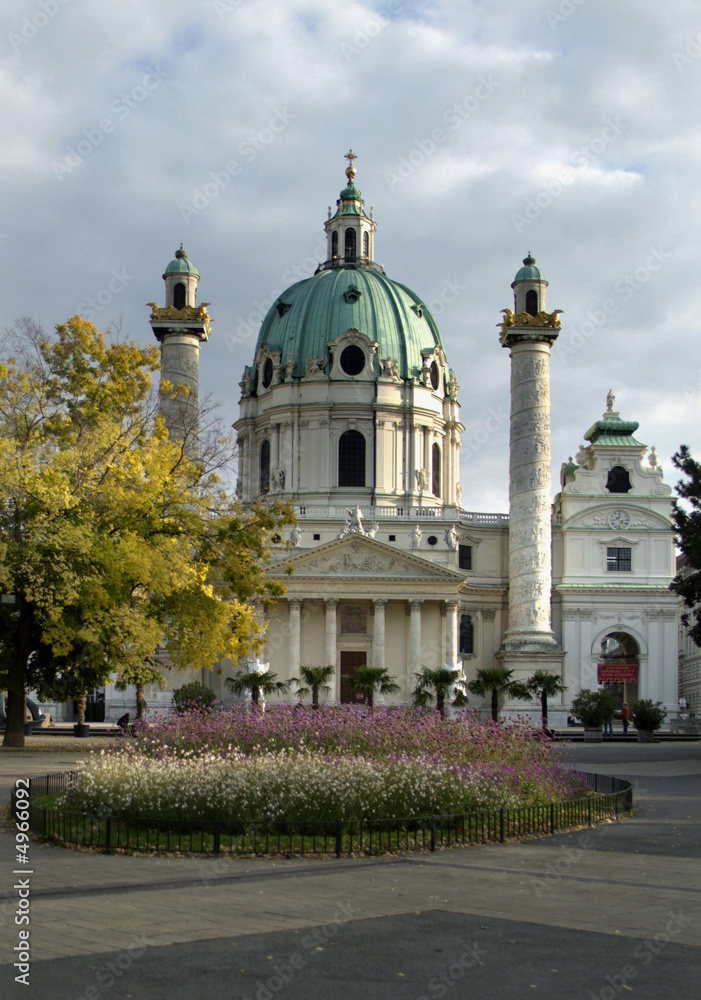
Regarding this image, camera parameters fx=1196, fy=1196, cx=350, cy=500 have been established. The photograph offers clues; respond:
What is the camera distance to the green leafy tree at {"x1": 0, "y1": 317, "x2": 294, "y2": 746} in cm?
3428

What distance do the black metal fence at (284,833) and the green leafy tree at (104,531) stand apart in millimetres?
15984

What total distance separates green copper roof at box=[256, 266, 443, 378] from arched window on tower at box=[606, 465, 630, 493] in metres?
15.5

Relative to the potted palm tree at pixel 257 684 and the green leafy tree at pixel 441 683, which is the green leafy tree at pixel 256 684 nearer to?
the potted palm tree at pixel 257 684

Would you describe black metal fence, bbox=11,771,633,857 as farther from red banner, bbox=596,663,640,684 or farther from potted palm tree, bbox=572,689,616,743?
red banner, bbox=596,663,640,684

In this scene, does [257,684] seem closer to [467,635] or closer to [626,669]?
[467,635]

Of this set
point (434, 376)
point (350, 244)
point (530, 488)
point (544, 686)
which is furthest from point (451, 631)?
point (350, 244)

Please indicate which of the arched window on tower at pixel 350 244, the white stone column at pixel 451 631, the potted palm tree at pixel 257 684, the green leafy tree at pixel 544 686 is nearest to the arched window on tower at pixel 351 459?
the white stone column at pixel 451 631

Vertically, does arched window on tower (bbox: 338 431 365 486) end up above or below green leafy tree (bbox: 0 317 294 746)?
above

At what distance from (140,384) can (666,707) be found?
4894 centimetres

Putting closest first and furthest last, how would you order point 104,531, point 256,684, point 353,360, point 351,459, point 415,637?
point 104,531
point 256,684
point 415,637
point 351,459
point 353,360

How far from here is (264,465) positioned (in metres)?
86.0

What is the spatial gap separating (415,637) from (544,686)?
12747 mm

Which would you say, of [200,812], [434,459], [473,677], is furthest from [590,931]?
[434,459]

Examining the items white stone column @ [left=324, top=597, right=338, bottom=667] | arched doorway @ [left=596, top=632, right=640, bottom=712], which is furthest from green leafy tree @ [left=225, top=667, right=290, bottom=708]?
arched doorway @ [left=596, top=632, right=640, bottom=712]
